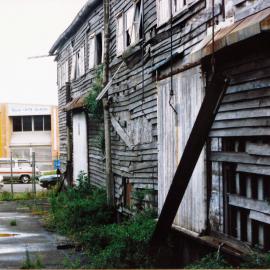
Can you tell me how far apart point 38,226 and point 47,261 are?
5.15 metres

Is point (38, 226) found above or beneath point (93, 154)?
beneath

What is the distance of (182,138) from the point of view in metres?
8.84

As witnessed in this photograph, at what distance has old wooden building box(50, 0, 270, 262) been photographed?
21.3 ft

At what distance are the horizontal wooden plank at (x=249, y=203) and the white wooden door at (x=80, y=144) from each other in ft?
39.2

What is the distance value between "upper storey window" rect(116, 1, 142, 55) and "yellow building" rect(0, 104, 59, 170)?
31942 mm

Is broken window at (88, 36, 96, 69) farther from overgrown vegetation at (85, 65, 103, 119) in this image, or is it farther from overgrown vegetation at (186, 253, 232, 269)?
overgrown vegetation at (186, 253, 232, 269)

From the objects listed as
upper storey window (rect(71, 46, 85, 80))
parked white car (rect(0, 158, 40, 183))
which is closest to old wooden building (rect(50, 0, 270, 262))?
upper storey window (rect(71, 46, 85, 80))

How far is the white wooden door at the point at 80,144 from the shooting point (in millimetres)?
19047

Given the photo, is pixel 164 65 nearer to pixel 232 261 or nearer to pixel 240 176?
pixel 240 176

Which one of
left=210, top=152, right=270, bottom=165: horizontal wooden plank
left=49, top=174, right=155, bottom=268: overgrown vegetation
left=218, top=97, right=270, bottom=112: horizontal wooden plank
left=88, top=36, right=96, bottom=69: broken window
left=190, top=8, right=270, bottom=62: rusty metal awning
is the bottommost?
left=49, top=174, right=155, bottom=268: overgrown vegetation

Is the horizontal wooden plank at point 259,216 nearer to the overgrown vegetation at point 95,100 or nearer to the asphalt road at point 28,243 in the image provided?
the asphalt road at point 28,243

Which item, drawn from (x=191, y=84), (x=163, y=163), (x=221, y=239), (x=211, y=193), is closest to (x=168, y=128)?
(x=163, y=163)

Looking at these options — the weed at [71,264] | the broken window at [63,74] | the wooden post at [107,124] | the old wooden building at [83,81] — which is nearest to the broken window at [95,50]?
the old wooden building at [83,81]

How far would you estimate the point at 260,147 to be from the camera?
6438 millimetres
